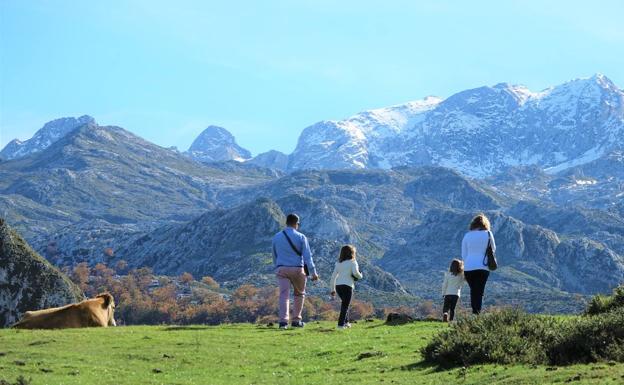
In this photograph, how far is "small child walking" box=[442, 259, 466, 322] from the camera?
33.4 metres

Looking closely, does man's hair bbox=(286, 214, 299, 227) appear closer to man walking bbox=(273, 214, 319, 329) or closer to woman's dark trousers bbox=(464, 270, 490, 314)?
man walking bbox=(273, 214, 319, 329)

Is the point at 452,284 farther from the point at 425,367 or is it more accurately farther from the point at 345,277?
the point at 425,367

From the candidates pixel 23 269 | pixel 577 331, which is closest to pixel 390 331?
pixel 577 331

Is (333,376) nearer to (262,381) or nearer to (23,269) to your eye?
(262,381)

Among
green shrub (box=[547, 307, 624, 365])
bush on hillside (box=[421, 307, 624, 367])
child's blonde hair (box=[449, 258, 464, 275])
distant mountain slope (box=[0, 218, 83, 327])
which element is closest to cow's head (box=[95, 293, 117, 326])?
child's blonde hair (box=[449, 258, 464, 275])

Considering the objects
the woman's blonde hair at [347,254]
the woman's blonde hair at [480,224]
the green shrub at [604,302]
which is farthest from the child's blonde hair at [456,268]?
the green shrub at [604,302]

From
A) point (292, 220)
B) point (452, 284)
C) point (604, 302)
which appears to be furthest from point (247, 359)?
point (604, 302)

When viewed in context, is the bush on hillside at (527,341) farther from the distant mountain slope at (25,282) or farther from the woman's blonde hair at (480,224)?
the distant mountain slope at (25,282)

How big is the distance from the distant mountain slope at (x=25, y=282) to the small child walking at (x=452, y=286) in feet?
174

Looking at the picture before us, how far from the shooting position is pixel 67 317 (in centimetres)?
3284

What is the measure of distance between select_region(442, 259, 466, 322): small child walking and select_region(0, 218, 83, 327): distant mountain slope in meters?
53.1

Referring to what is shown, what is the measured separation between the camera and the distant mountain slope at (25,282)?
79.5 meters

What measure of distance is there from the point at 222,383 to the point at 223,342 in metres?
7.45

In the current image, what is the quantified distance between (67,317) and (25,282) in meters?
52.3
